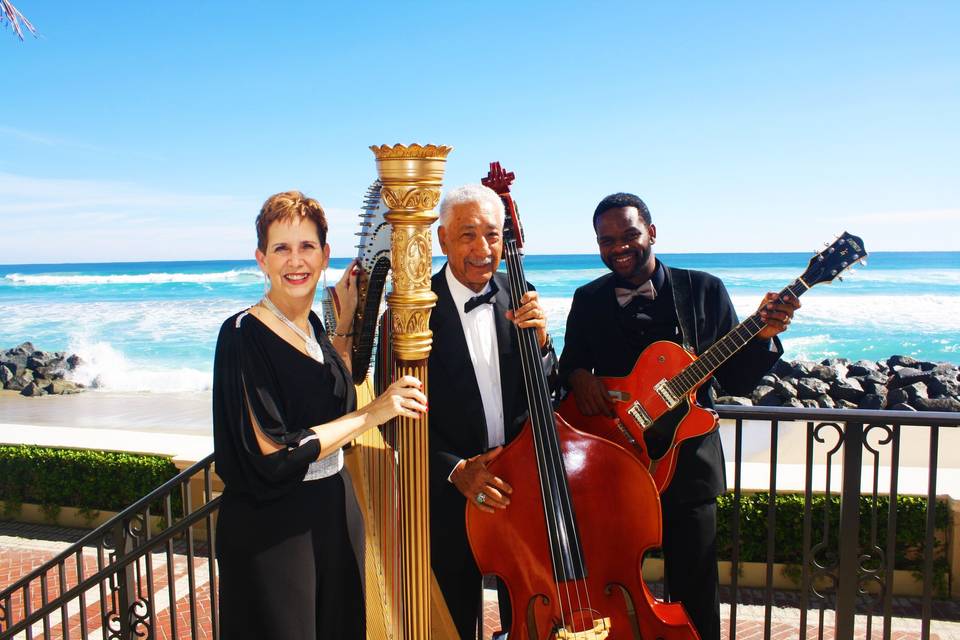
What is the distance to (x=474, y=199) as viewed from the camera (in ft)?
7.09

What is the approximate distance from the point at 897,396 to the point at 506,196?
16.5m

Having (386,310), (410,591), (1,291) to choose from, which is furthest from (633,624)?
(1,291)

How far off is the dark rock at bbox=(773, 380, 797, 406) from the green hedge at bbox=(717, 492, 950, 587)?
1025 cm

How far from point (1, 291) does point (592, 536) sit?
56.6 meters

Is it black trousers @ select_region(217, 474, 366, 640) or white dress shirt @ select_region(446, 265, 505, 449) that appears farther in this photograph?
white dress shirt @ select_region(446, 265, 505, 449)

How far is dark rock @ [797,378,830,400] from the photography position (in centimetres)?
1589

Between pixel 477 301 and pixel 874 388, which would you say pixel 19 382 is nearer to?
pixel 477 301

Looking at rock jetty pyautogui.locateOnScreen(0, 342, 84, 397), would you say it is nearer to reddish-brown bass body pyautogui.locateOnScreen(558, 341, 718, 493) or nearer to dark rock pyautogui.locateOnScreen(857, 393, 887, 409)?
dark rock pyautogui.locateOnScreen(857, 393, 887, 409)

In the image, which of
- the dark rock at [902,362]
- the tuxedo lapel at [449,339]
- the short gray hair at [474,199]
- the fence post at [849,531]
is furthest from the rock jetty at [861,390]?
the short gray hair at [474,199]

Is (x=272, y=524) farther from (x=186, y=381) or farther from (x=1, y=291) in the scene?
(x=1, y=291)

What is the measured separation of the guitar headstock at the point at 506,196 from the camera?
7.18 ft

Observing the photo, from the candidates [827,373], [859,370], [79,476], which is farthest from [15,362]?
[859,370]

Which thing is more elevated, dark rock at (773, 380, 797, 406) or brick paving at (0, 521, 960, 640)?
brick paving at (0, 521, 960, 640)

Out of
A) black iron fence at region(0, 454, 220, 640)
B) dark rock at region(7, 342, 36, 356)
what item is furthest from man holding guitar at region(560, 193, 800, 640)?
dark rock at region(7, 342, 36, 356)
